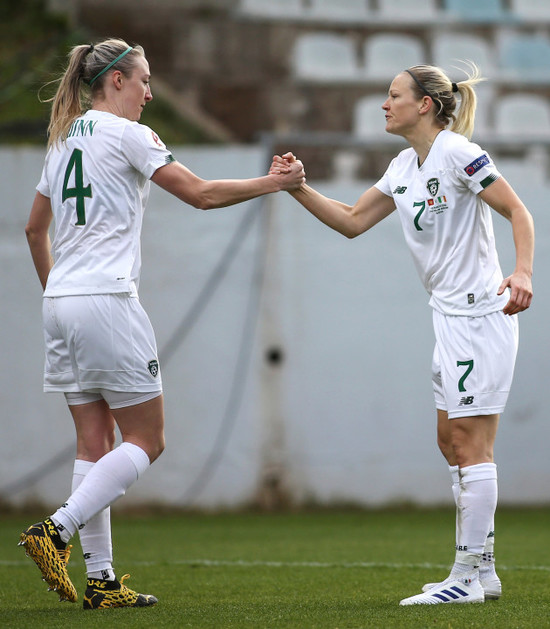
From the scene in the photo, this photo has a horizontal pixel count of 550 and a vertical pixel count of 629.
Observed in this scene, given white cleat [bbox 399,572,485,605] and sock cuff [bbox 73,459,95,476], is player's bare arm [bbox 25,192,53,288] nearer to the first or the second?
sock cuff [bbox 73,459,95,476]

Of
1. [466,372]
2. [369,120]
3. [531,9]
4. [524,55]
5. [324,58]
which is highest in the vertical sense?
[531,9]

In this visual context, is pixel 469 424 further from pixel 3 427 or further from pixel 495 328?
pixel 3 427

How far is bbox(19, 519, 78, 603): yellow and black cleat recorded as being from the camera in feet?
10.8

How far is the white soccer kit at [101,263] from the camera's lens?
3.54 meters

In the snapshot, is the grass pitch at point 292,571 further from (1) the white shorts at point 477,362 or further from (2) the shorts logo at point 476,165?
(2) the shorts logo at point 476,165

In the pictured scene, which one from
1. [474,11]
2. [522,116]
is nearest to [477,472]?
[522,116]

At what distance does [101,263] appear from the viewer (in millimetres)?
3553

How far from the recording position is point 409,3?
14328mm

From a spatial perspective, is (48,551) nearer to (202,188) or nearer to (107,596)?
(107,596)

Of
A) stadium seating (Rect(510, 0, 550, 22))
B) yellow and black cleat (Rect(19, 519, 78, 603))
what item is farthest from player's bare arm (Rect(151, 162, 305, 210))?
stadium seating (Rect(510, 0, 550, 22))

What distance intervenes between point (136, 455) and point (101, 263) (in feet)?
2.16

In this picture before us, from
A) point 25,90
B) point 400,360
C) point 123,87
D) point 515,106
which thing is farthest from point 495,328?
point 515,106

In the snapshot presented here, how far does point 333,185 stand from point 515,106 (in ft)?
16.9

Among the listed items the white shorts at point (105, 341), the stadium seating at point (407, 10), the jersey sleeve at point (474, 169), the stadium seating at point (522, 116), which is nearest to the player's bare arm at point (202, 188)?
the white shorts at point (105, 341)
